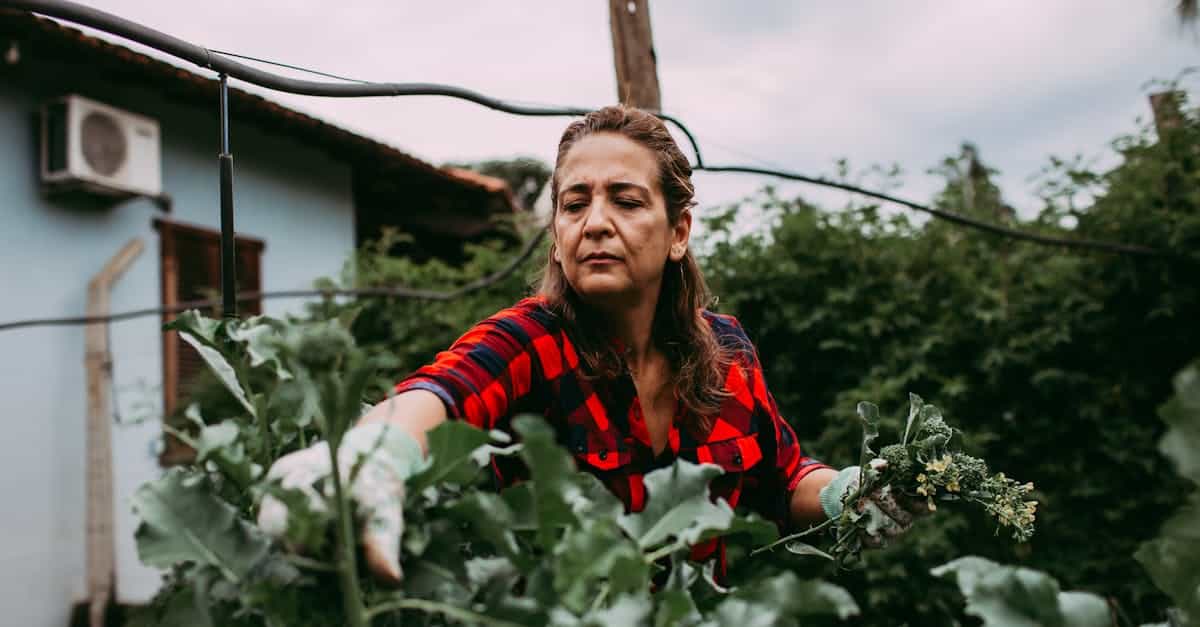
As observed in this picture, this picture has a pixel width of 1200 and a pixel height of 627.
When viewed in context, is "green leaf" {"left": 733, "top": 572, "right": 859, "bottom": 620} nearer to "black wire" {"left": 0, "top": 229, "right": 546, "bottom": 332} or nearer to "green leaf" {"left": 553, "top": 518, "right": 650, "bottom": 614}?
"green leaf" {"left": 553, "top": 518, "right": 650, "bottom": 614}

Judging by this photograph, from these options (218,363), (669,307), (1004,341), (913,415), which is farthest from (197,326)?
(1004,341)

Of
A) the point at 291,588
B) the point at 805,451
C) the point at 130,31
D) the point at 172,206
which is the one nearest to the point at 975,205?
the point at 805,451

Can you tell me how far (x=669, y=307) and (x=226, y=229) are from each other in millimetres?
952

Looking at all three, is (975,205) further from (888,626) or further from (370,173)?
(370,173)

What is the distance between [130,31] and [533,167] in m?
17.7

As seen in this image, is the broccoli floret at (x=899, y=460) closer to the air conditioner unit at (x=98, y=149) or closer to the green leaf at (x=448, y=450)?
the green leaf at (x=448, y=450)

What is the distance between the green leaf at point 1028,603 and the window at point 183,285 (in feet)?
17.5

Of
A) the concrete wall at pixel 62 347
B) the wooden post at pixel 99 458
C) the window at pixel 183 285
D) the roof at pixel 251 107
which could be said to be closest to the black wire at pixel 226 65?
the roof at pixel 251 107

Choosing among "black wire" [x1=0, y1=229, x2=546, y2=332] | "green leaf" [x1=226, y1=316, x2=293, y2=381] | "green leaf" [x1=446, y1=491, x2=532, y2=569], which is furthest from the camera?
"black wire" [x1=0, y1=229, x2=546, y2=332]

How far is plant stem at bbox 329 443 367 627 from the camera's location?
25.5 inches

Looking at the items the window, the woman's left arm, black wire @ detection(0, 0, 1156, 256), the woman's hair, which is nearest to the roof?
Result: the window

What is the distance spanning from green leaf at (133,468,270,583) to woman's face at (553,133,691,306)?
903 mm

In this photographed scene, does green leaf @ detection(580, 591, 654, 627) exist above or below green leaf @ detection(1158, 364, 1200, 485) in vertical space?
below

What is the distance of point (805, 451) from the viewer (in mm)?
4160
